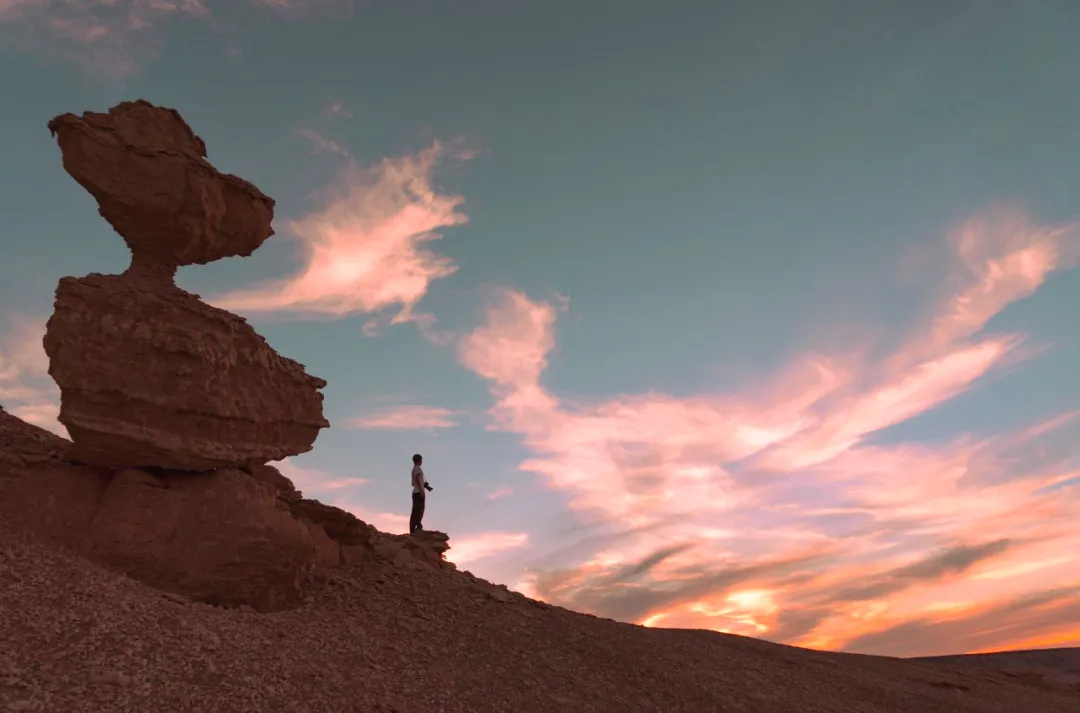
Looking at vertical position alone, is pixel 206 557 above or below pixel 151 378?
below

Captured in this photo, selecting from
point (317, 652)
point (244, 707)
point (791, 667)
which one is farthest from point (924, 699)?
point (244, 707)

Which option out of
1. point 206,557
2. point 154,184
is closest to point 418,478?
point 206,557

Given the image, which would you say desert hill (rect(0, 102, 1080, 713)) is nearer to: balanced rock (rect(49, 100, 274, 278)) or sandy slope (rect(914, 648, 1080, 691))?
balanced rock (rect(49, 100, 274, 278))

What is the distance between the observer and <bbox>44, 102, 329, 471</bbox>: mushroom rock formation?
1125 cm

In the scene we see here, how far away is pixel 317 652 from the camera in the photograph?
10.1 m

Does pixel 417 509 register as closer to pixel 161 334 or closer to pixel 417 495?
pixel 417 495

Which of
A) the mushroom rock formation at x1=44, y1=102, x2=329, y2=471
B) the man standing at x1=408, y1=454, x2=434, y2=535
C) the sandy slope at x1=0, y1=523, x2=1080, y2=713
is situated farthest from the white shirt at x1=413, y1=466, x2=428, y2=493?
the mushroom rock formation at x1=44, y1=102, x2=329, y2=471

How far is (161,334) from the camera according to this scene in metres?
11.8

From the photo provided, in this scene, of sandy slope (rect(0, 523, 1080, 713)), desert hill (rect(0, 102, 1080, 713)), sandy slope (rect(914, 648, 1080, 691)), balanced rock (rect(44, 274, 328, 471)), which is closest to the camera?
sandy slope (rect(0, 523, 1080, 713))

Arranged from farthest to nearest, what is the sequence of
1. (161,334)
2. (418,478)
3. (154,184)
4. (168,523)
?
(418,478) < (154,184) < (161,334) < (168,523)

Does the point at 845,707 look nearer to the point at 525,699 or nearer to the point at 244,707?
the point at 525,699

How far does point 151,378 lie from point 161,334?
806 mm

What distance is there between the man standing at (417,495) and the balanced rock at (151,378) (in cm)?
534

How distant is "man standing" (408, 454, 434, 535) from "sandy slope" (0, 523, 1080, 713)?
2.31 m
